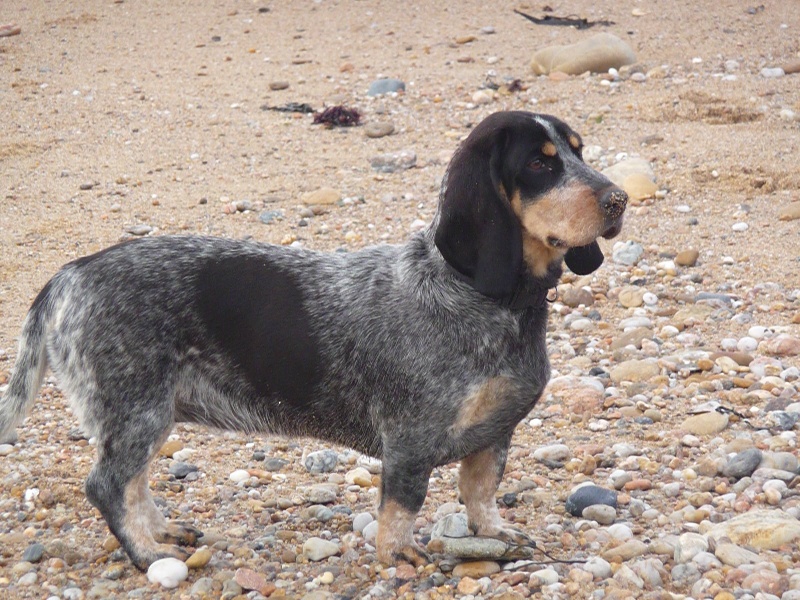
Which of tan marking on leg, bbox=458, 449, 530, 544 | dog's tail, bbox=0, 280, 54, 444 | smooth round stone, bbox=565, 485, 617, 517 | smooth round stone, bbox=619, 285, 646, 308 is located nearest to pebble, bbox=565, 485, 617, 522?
smooth round stone, bbox=565, 485, 617, 517

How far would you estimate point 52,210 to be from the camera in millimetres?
10922

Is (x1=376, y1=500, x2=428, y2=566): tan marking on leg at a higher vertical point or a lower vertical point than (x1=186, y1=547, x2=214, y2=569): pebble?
higher

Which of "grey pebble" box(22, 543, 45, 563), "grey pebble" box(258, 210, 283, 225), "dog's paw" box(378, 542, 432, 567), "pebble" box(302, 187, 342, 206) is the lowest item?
"grey pebble" box(258, 210, 283, 225)

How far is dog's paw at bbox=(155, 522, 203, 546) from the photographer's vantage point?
541 cm

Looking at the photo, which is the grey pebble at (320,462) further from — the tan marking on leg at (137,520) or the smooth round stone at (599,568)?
the smooth round stone at (599,568)

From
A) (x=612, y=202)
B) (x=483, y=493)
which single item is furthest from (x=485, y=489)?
(x=612, y=202)

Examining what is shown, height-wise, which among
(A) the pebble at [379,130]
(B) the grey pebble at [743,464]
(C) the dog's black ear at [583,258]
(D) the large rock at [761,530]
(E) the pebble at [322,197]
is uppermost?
(C) the dog's black ear at [583,258]

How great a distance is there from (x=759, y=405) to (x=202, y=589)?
341 cm

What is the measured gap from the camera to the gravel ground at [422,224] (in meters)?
5.16

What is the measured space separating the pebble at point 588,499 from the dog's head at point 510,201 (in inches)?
51.9

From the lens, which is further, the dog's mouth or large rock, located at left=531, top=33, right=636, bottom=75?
large rock, located at left=531, top=33, right=636, bottom=75

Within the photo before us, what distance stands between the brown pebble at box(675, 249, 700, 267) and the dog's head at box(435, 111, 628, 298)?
13.7 ft

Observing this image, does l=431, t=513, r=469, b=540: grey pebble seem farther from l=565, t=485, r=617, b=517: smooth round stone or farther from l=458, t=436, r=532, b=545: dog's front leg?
l=565, t=485, r=617, b=517: smooth round stone

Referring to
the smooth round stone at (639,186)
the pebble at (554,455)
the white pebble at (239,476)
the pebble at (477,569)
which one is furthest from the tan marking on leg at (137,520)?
the smooth round stone at (639,186)
